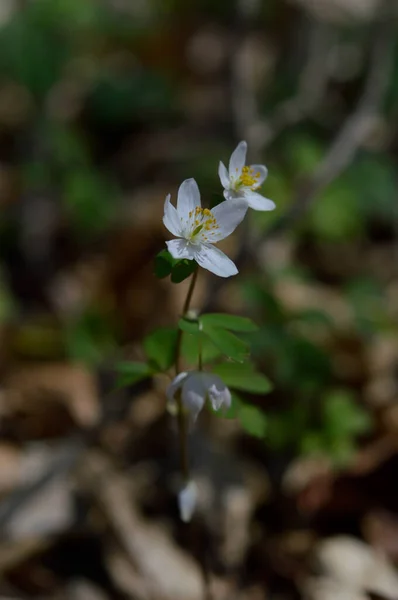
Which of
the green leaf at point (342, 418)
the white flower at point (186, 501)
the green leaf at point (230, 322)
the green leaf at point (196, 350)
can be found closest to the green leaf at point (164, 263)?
the green leaf at point (230, 322)

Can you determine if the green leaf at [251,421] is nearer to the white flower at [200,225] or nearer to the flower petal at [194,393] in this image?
the flower petal at [194,393]

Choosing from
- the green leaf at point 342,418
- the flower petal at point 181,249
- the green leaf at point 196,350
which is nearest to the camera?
the flower petal at point 181,249

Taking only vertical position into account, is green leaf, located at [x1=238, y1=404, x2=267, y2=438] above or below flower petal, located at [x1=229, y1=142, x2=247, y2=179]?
below

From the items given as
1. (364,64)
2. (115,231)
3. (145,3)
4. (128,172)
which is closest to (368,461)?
(115,231)

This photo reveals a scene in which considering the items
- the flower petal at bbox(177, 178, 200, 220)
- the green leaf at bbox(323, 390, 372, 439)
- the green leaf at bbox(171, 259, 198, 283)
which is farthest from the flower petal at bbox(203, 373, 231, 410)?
the green leaf at bbox(323, 390, 372, 439)

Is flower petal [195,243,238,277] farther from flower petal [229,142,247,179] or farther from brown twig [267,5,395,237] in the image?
brown twig [267,5,395,237]

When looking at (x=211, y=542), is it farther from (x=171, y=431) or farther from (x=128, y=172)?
(x=128, y=172)

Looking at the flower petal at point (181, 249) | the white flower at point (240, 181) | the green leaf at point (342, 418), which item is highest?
the white flower at point (240, 181)
